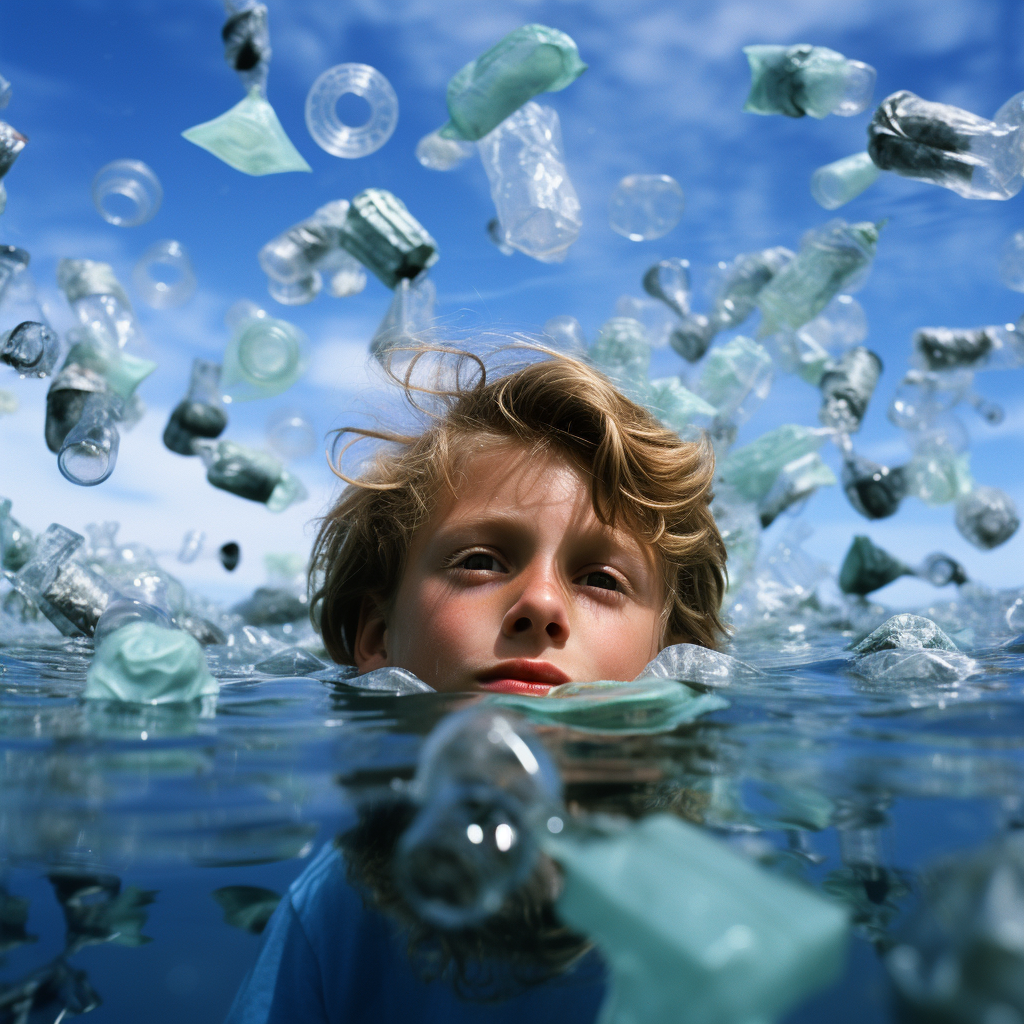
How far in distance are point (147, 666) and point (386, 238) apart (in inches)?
107

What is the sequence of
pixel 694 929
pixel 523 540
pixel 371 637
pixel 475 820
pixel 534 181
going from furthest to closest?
1. pixel 534 181
2. pixel 371 637
3. pixel 523 540
4. pixel 475 820
5. pixel 694 929

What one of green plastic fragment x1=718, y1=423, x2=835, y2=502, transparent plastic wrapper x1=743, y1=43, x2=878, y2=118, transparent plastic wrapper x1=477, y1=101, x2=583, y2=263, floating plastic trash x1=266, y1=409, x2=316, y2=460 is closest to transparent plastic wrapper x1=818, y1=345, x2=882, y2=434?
green plastic fragment x1=718, y1=423, x2=835, y2=502

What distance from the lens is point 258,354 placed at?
4445mm

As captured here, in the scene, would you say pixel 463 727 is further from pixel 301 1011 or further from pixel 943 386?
pixel 943 386

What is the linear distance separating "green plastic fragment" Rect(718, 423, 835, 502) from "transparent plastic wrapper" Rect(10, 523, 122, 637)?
9.73 ft

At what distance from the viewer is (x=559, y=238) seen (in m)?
4.01

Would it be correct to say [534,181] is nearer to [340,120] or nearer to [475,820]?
[340,120]

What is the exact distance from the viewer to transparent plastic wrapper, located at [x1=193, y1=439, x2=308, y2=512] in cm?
436

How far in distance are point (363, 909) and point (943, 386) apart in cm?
443

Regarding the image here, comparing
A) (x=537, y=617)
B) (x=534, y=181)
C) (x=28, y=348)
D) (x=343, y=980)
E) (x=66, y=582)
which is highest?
(x=534, y=181)

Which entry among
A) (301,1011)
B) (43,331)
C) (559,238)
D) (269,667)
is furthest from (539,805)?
(559,238)

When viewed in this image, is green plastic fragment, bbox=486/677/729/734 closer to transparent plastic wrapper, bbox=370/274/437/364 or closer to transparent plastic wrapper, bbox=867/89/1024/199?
transparent plastic wrapper, bbox=370/274/437/364

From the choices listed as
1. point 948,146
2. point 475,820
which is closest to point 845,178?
point 948,146

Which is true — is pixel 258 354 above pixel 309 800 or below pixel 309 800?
→ above
